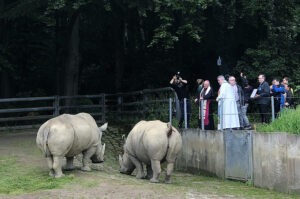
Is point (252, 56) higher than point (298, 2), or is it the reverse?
point (298, 2)

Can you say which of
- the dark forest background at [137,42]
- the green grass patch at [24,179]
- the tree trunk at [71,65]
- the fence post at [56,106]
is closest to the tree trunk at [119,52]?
the dark forest background at [137,42]

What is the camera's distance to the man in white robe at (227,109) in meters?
16.9

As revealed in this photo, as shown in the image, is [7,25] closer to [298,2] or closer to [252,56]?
[252,56]

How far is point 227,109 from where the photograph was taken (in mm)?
17156

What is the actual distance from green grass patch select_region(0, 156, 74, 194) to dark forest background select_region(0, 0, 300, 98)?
26.8 ft

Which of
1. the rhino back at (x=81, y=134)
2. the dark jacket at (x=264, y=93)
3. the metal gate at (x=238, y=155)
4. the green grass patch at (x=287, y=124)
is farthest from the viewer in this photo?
the dark jacket at (x=264, y=93)

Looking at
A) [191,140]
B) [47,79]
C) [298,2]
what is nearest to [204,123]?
[191,140]

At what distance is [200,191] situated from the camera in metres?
13.7

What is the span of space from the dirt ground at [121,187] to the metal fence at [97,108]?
6.37 m

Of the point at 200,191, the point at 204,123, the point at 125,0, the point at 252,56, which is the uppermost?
the point at 125,0

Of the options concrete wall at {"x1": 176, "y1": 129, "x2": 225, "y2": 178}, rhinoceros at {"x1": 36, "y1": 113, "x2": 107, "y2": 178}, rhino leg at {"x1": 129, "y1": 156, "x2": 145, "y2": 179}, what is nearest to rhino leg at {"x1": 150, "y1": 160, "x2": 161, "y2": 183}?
rhino leg at {"x1": 129, "y1": 156, "x2": 145, "y2": 179}

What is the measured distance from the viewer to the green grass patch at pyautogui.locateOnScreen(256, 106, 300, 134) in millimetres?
14344

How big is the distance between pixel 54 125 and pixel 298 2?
15782mm

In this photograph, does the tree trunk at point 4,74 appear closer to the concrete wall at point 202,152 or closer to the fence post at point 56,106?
the fence post at point 56,106
